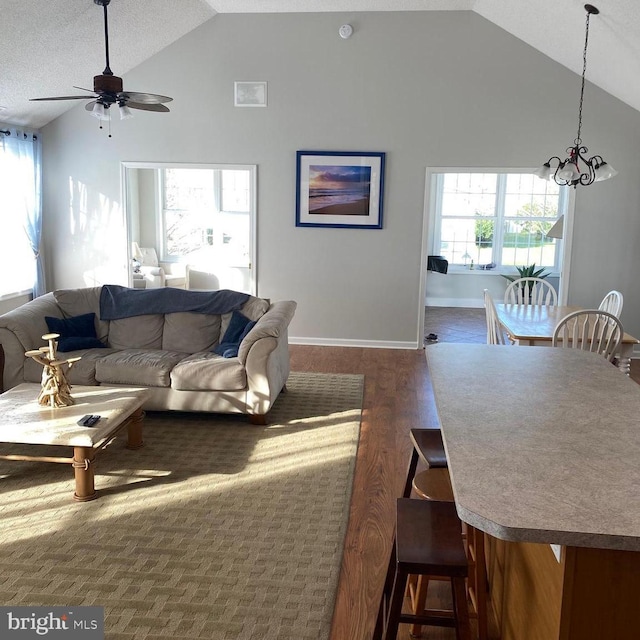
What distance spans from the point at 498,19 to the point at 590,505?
596cm

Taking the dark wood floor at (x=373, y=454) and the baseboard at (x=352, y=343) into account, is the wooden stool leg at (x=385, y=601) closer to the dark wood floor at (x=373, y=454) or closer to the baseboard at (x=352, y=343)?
the dark wood floor at (x=373, y=454)

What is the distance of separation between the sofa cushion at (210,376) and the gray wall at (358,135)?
265 centimetres

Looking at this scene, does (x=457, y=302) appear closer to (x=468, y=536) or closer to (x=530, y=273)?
(x=530, y=273)

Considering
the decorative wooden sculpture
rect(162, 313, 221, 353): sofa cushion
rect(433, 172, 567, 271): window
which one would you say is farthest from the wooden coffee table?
rect(433, 172, 567, 271): window

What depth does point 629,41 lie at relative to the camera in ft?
16.2

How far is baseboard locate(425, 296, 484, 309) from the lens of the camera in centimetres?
1023

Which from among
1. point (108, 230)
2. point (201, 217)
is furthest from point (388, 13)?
point (201, 217)

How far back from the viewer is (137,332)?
5.40 meters

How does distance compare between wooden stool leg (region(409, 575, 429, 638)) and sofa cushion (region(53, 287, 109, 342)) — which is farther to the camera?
sofa cushion (region(53, 287, 109, 342))

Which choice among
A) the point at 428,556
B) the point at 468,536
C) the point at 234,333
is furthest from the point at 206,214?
the point at 428,556

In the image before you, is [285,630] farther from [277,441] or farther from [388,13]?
[388,13]

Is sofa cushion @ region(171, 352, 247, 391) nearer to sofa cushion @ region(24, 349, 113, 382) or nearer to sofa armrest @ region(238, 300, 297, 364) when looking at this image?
sofa armrest @ region(238, 300, 297, 364)

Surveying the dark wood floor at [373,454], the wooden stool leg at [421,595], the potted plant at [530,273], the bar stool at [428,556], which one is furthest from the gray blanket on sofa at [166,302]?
the potted plant at [530,273]

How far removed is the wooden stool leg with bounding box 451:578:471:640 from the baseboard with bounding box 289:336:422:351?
539 cm
